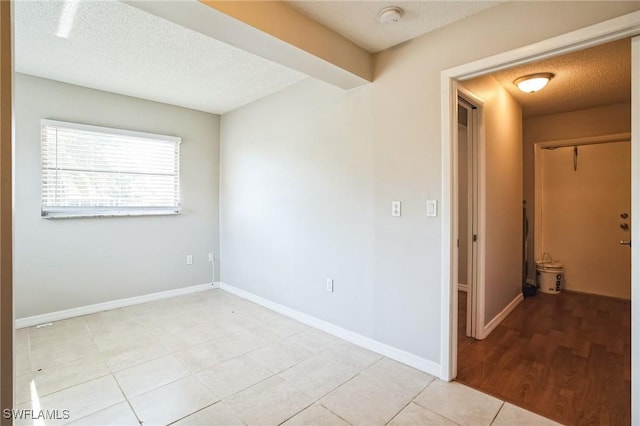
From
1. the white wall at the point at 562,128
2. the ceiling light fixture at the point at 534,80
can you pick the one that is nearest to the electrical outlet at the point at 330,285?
the ceiling light fixture at the point at 534,80

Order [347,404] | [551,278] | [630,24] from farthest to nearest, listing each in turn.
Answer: [551,278]
[347,404]
[630,24]

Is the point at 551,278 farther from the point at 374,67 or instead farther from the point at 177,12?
the point at 177,12

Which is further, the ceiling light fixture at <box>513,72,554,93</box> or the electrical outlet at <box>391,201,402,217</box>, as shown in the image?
the ceiling light fixture at <box>513,72,554,93</box>

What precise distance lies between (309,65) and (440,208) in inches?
55.4

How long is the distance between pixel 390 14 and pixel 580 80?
2427 millimetres

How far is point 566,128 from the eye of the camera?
14.0 ft

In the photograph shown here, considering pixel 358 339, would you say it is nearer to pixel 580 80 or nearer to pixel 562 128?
pixel 580 80

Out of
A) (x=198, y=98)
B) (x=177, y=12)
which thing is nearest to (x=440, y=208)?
(x=177, y=12)

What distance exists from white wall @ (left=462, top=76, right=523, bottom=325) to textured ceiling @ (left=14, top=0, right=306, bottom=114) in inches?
75.2

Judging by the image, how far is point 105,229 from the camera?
3613mm

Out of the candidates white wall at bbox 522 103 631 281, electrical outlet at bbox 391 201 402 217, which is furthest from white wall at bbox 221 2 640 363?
white wall at bbox 522 103 631 281

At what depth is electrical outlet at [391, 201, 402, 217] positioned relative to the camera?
245 cm

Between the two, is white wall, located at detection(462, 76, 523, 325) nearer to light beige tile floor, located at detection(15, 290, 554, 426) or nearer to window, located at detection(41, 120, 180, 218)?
light beige tile floor, located at detection(15, 290, 554, 426)

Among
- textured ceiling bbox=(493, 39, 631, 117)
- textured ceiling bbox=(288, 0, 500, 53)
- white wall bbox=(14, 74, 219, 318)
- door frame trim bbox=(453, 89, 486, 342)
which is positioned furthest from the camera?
white wall bbox=(14, 74, 219, 318)
